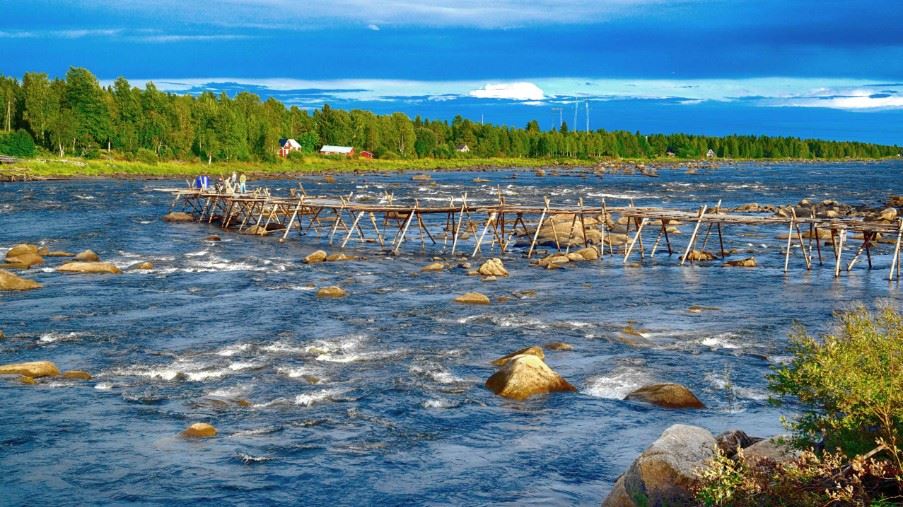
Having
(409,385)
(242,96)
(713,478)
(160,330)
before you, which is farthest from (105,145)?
(713,478)

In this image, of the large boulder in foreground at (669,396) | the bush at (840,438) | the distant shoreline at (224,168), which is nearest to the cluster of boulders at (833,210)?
the large boulder in foreground at (669,396)

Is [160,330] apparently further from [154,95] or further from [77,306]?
[154,95]

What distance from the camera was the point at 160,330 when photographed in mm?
26094

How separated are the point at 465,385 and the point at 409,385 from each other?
1.27 meters

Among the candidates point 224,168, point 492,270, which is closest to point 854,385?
point 492,270

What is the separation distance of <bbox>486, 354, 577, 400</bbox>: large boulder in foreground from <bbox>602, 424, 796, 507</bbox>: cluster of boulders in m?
6.66

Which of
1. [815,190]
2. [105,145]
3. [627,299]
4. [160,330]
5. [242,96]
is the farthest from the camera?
[242,96]

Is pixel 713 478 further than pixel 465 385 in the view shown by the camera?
No

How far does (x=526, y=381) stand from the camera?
64.3 feet

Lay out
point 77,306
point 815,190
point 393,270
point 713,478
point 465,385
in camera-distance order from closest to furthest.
Result: point 713,478
point 465,385
point 77,306
point 393,270
point 815,190

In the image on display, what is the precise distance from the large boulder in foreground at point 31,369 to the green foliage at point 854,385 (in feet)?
54.1

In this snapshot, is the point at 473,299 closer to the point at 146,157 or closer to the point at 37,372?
the point at 37,372

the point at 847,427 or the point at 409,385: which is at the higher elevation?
the point at 847,427

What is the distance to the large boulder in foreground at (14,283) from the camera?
31938mm
